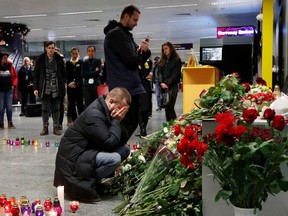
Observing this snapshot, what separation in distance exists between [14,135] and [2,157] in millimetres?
1773

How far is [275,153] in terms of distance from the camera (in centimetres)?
148

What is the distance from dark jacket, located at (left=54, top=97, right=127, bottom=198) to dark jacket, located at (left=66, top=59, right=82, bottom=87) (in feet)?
13.8

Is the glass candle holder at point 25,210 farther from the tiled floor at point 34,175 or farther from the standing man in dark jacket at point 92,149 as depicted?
the standing man in dark jacket at point 92,149

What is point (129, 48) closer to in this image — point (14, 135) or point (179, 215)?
point (179, 215)

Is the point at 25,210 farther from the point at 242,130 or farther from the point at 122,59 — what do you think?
the point at 122,59

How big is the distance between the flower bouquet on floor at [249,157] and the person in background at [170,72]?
13.8 feet

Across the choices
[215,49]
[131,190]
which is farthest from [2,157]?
[215,49]

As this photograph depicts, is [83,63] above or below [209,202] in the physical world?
above

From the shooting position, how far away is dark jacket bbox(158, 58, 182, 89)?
5953mm

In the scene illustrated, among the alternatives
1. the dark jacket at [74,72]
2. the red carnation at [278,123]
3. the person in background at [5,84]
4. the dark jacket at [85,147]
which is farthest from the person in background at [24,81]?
the red carnation at [278,123]

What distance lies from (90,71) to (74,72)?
1.59ft

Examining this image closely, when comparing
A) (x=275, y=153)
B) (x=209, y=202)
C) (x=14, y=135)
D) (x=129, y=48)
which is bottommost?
(x=14, y=135)

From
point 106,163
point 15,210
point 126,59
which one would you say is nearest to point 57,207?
point 15,210

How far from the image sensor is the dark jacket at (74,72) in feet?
23.3
